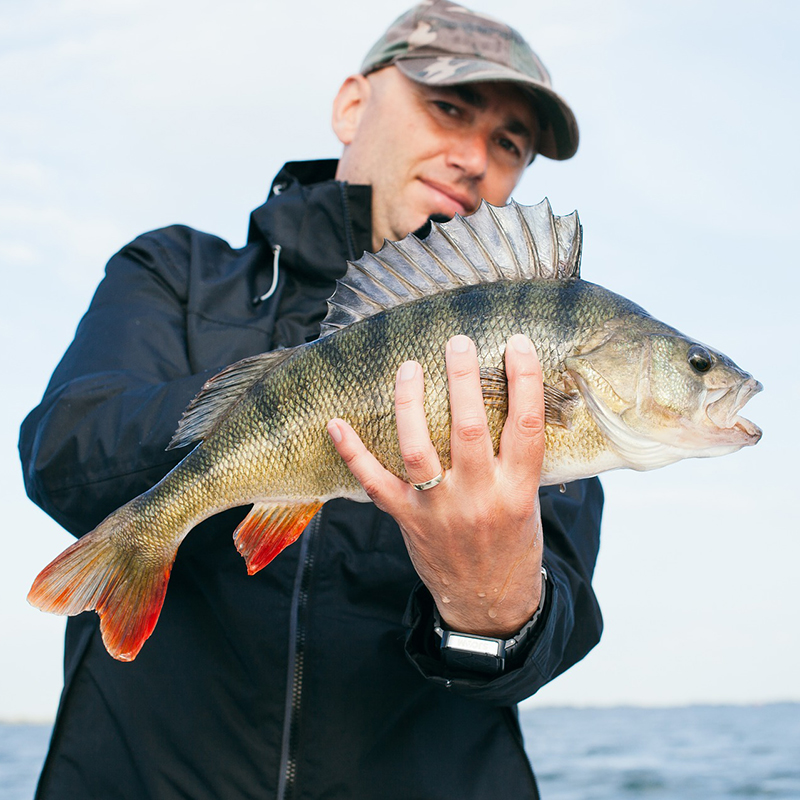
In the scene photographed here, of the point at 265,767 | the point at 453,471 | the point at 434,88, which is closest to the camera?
the point at 453,471

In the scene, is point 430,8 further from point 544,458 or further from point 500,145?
point 544,458

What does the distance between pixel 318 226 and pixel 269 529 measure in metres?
1.52

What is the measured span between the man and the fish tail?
0.28 m

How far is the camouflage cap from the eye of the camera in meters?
3.37

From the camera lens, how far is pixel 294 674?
2.36 meters

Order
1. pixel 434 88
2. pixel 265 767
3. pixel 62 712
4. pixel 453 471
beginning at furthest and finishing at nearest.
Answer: pixel 434 88
pixel 62 712
pixel 265 767
pixel 453 471

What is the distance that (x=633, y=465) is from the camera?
2.04 m

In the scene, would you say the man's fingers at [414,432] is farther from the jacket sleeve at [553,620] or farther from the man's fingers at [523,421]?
the jacket sleeve at [553,620]

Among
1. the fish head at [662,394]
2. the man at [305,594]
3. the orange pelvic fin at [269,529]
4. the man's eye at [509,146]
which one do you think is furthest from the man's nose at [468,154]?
the orange pelvic fin at [269,529]

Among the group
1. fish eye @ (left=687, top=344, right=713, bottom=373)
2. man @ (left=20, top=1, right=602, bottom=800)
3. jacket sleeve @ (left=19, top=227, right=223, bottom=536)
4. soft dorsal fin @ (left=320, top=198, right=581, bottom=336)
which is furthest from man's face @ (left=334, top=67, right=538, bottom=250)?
fish eye @ (left=687, top=344, right=713, bottom=373)

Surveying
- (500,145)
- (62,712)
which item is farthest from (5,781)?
(500,145)

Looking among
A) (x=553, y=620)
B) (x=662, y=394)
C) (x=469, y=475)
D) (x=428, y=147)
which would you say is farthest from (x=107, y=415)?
(x=428, y=147)

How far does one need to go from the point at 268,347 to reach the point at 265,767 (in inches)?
52.7

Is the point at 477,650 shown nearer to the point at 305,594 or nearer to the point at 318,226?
the point at 305,594
